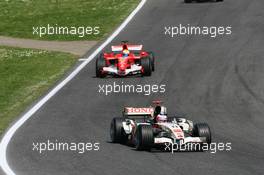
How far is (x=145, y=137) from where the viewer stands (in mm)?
19953

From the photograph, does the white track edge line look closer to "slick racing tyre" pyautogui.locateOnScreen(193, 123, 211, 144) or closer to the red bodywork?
the red bodywork

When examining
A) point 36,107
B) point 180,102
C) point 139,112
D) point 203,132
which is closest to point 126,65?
point 180,102

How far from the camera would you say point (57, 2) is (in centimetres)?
5419

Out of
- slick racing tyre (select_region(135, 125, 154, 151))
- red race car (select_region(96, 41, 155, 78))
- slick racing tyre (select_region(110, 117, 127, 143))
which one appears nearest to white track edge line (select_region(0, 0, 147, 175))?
red race car (select_region(96, 41, 155, 78))

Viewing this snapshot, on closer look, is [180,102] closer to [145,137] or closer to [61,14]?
[145,137]

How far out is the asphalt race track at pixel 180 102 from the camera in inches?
726

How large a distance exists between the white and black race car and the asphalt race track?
0.98 ft

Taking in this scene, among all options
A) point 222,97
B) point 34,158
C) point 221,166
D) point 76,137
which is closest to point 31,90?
point 222,97

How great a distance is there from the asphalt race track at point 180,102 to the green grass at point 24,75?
93 centimetres

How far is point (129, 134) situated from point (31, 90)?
1017cm

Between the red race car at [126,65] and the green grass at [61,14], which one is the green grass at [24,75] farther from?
the green grass at [61,14]

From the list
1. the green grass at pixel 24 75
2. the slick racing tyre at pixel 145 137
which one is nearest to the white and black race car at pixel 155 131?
the slick racing tyre at pixel 145 137

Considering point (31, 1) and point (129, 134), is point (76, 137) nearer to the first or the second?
point (129, 134)

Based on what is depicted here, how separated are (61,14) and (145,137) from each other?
30424 mm
